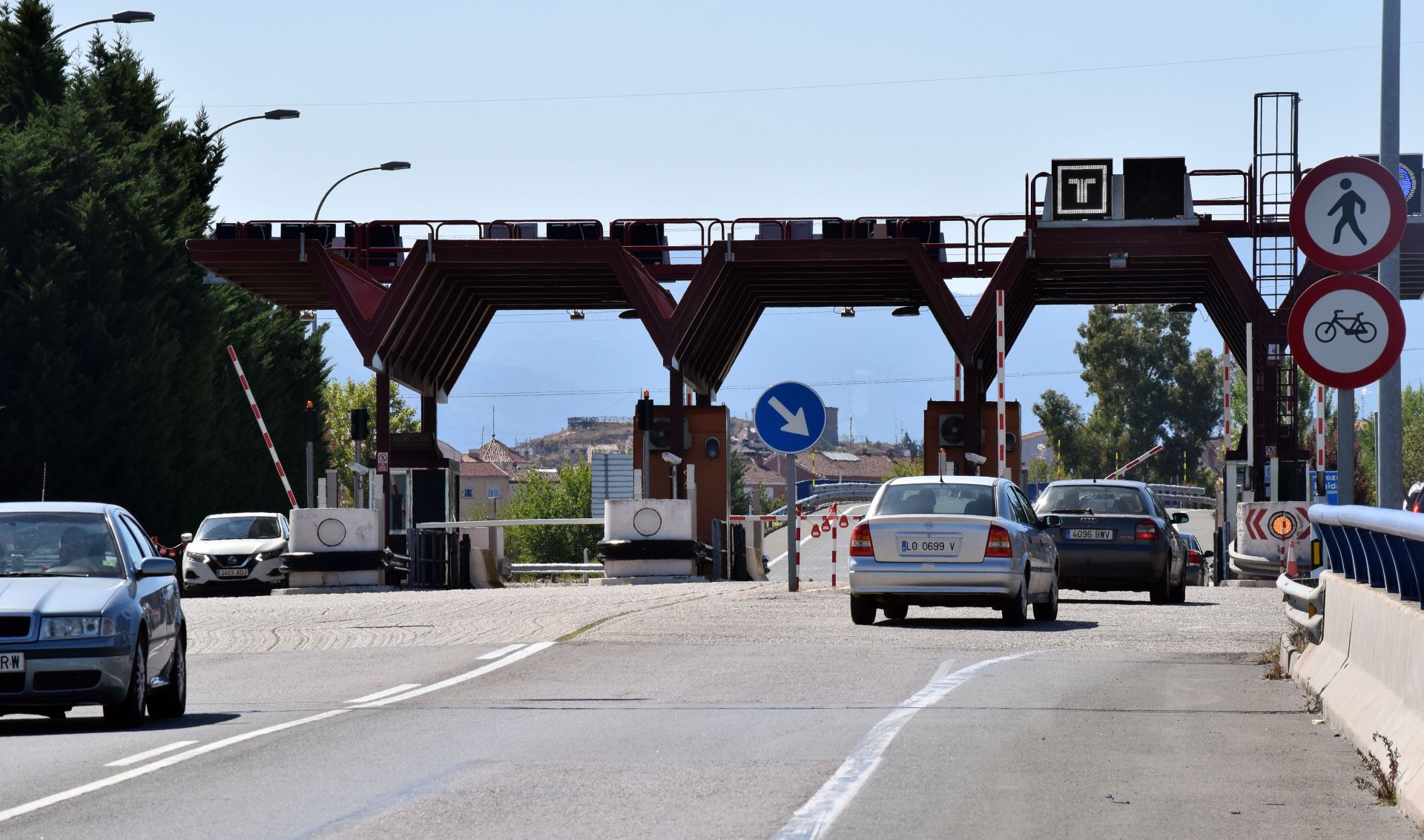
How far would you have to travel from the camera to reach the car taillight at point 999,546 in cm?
1912

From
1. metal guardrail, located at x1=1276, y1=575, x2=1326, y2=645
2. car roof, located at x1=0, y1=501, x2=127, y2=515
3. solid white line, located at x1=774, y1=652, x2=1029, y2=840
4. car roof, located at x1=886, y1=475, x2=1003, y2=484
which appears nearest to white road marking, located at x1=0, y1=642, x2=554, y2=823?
car roof, located at x1=0, y1=501, x2=127, y2=515

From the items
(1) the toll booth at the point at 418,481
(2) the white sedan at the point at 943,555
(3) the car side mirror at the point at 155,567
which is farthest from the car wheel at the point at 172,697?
(1) the toll booth at the point at 418,481

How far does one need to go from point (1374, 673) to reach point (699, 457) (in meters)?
27.1

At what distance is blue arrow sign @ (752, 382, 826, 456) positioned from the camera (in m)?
24.7

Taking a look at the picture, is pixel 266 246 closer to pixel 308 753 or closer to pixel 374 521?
pixel 374 521

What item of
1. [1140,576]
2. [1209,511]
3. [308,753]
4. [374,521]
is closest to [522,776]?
[308,753]

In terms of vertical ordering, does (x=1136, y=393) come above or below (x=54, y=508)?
above

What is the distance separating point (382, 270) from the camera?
1446 inches

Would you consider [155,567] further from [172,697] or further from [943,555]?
[943,555]

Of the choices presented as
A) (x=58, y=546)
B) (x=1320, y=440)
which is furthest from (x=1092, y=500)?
(x=58, y=546)

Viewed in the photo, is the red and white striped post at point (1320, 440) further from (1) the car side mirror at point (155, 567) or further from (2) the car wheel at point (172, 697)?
(1) the car side mirror at point (155, 567)

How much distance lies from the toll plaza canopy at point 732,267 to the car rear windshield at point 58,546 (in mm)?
19472

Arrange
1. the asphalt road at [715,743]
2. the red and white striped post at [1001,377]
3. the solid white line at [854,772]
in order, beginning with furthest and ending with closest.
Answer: the red and white striped post at [1001,377], the asphalt road at [715,743], the solid white line at [854,772]

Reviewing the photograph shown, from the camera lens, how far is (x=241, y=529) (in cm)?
3572
